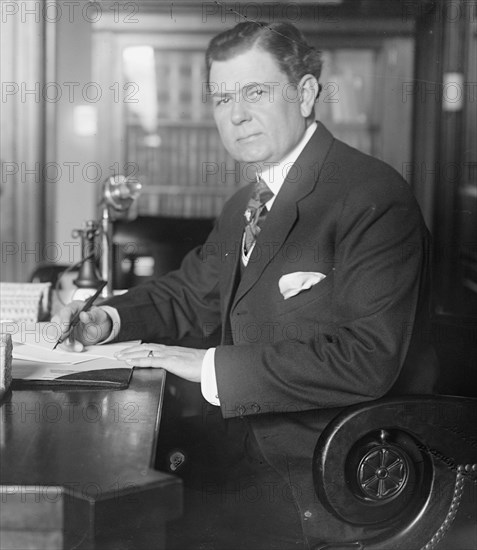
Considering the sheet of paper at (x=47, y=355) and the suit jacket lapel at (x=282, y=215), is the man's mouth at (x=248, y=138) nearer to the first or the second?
the suit jacket lapel at (x=282, y=215)

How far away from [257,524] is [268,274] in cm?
56

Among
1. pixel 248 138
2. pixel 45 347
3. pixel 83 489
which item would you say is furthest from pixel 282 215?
pixel 83 489

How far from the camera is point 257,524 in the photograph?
141 centimetres

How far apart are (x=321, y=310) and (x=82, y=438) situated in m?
0.75

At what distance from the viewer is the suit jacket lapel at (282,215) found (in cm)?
174

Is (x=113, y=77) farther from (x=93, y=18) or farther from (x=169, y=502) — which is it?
(x=169, y=502)

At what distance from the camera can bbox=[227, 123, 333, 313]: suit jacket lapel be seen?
174 centimetres

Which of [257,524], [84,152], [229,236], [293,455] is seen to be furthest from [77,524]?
[84,152]

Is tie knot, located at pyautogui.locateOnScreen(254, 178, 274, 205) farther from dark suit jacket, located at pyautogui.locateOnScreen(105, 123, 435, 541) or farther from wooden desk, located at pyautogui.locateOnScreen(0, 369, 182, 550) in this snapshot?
wooden desk, located at pyautogui.locateOnScreen(0, 369, 182, 550)

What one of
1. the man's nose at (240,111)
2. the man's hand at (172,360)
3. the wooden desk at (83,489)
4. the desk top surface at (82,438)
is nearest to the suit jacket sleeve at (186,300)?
the man's nose at (240,111)

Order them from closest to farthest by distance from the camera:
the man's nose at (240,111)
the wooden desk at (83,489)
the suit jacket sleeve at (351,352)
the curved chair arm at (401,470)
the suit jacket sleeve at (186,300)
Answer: the wooden desk at (83,489)
the curved chair arm at (401,470)
the suit jacket sleeve at (351,352)
the man's nose at (240,111)
the suit jacket sleeve at (186,300)

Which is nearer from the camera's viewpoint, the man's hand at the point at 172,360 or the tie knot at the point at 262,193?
the man's hand at the point at 172,360

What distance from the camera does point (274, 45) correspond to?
1.85 meters

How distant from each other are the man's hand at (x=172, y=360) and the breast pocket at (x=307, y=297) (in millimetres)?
260
